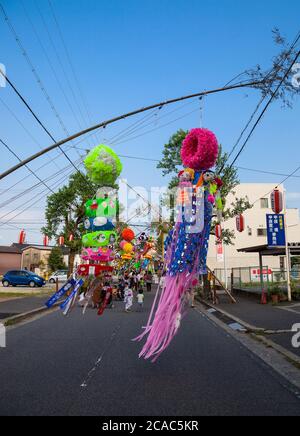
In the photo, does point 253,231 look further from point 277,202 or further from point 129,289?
point 129,289

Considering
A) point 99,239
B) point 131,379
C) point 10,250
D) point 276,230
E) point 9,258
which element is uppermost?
point 10,250

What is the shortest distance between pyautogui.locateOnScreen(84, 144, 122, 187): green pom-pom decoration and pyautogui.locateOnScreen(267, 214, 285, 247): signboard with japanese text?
1416cm

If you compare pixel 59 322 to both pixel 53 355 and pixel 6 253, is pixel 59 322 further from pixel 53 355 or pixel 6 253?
pixel 6 253

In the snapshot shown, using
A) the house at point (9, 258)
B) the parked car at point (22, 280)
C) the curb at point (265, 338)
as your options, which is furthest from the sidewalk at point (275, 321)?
the house at point (9, 258)

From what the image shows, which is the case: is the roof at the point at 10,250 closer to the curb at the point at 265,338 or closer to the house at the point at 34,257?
the house at the point at 34,257

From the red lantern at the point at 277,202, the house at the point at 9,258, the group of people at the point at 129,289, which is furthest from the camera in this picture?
the house at the point at 9,258

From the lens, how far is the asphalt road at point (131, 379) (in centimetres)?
496

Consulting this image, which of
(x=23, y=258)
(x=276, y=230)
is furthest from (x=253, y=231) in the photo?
(x=23, y=258)

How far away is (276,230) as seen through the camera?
839 inches

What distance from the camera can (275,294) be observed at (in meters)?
21.6

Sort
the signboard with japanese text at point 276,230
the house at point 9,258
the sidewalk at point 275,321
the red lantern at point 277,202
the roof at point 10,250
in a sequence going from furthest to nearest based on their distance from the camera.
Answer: the roof at point 10,250, the house at point 9,258, the signboard with japanese text at point 276,230, the red lantern at point 277,202, the sidewalk at point 275,321

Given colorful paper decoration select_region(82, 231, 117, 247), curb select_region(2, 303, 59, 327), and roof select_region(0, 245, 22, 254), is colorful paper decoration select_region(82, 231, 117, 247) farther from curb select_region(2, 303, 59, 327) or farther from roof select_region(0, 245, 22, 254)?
roof select_region(0, 245, 22, 254)

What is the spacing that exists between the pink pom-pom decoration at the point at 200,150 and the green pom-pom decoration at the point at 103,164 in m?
2.21

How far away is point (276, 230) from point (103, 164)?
14.8 metres
